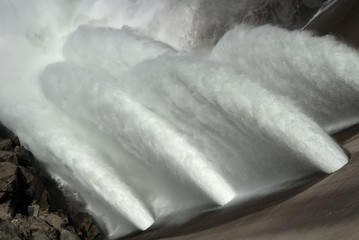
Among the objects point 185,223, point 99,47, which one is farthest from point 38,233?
point 99,47

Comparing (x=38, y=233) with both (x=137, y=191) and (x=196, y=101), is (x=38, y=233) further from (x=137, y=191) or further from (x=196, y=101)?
(x=196, y=101)

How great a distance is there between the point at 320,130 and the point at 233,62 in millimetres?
5329

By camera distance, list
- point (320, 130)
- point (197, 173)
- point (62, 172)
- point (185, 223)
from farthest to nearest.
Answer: point (62, 172), point (197, 173), point (185, 223), point (320, 130)

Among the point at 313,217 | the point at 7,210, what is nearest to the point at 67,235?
the point at 7,210

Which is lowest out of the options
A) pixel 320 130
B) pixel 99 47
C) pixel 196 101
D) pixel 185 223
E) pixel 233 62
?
pixel 185 223

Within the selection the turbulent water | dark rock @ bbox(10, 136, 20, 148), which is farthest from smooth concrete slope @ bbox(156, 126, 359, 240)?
dark rock @ bbox(10, 136, 20, 148)

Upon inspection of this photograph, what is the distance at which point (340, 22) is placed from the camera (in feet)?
78.6

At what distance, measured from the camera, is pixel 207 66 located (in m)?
14.1

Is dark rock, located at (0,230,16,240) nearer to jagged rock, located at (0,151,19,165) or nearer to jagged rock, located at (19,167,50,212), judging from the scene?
jagged rock, located at (19,167,50,212)

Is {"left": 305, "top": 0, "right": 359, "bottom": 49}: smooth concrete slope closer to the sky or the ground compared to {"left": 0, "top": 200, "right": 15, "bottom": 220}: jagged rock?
closer to the sky

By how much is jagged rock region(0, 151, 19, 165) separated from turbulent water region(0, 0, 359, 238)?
204 cm

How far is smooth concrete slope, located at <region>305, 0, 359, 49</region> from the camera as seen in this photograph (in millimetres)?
21703

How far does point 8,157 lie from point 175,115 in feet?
17.1

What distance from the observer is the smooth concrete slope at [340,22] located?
71.2 ft
